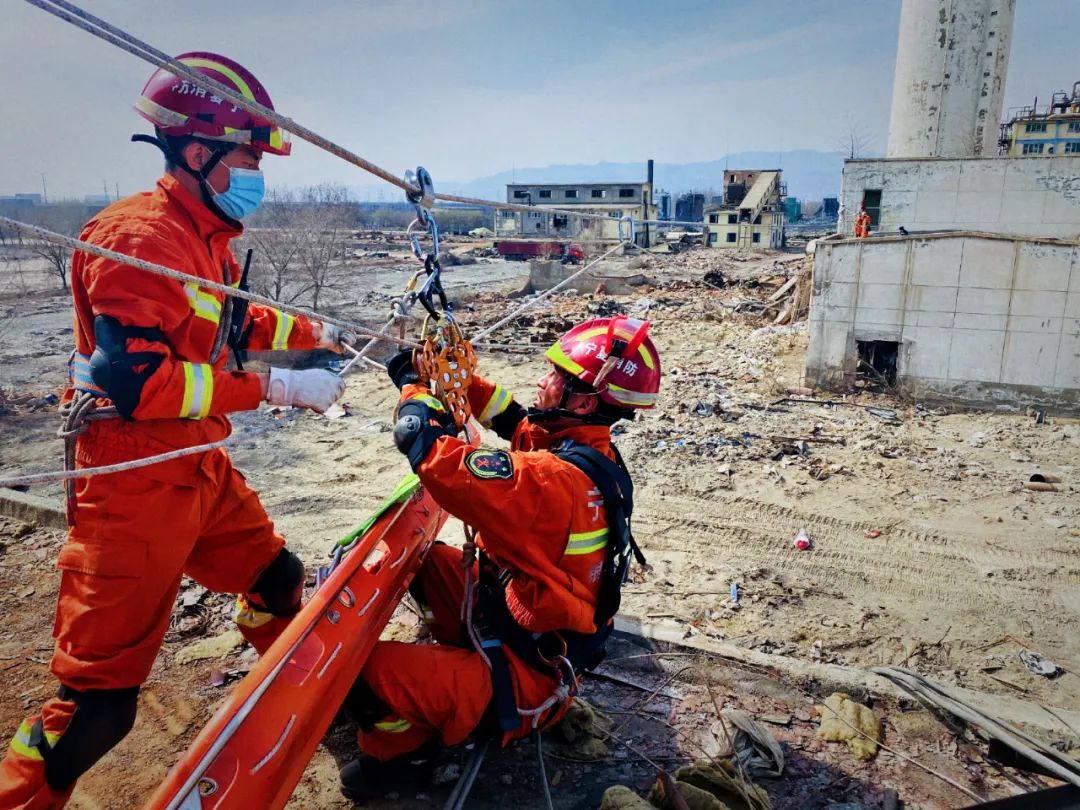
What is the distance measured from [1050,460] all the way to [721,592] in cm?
507

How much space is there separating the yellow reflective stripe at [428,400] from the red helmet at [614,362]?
49cm

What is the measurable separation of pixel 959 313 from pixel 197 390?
966 centimetres

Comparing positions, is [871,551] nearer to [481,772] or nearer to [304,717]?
[481,772]

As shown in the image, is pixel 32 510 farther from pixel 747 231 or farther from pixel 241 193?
pixel 747 231

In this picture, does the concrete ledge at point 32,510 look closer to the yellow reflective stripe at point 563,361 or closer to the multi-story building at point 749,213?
the yellow reflective stripe at point 563,361

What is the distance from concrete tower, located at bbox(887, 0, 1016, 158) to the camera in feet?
60.7

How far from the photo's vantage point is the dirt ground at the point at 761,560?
9.89 ft

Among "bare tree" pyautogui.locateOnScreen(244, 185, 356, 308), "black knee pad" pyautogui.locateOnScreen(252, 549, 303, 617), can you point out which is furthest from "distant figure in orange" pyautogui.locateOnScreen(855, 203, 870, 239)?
"black knee pad" pyautogui.locateOnScreen(252, 549, 303, 617)

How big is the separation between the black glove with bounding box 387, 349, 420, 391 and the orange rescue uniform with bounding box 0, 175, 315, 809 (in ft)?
1.83

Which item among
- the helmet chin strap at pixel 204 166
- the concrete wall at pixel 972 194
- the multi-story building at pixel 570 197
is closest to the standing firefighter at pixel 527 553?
the helmet chin strap at pixel 204 166

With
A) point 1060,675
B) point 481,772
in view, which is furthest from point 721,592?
point 481,772

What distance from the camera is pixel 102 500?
2293 millimetres

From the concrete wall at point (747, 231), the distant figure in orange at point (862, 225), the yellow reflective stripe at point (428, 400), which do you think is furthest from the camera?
the concrete wall at point (747, 231)

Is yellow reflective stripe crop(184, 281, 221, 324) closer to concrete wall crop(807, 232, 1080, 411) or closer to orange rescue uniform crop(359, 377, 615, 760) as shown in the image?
orange rescue uniform crop(359, 377, 615, 760)
